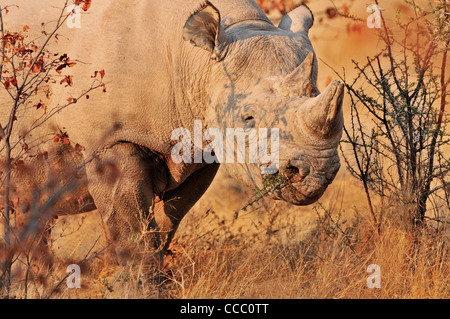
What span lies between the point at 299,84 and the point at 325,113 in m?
0.33

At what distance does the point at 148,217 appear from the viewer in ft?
17.0

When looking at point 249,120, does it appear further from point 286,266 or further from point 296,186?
point 286,266

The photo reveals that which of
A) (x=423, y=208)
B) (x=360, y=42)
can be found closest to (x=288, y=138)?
(x=423, y=208)

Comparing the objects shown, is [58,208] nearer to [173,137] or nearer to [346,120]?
[173,137]

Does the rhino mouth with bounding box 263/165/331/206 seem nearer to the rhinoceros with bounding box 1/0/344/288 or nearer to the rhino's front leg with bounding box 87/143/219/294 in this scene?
the rhinoceros with bounding box 1/0/344/288

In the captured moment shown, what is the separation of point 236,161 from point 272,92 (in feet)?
1.70

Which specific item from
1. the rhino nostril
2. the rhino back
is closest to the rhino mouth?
the rhino nostril

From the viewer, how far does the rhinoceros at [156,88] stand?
4.89 m

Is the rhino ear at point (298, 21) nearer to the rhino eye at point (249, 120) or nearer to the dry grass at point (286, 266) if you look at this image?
the rhino eye at point (249, 120)

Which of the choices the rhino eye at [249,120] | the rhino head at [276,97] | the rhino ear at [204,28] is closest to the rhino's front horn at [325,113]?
the rhino head at [276,97]

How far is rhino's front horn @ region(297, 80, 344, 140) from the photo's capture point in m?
4.34

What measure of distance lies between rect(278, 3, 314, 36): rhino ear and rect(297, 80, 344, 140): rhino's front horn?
124cm

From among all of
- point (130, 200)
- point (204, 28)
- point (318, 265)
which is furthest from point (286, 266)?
point (204, 28)

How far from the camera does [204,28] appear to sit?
5008mm
